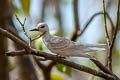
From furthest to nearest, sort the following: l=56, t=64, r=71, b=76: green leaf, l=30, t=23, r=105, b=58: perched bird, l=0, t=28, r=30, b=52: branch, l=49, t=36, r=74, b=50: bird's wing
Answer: l=56, t=64, r=71, b=76: green leaf, l=49, t=36, r=74, b=50: bird's wing, l=30, t=23, r=105, b=58: perched bird, l=0, t=28, r=30, b=52: branch

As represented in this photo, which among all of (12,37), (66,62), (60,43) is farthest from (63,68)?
(12,37)

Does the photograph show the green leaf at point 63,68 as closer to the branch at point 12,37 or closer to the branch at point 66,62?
the branch at point 66,62

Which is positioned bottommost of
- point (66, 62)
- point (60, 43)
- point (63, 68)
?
point (63, 68)

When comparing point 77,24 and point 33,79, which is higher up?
point 77,24

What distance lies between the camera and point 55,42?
2342 millimetres

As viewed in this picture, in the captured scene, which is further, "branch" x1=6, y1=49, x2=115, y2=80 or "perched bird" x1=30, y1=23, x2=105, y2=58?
"perched bird" x1=30, y1=23, x2=105, y2=58

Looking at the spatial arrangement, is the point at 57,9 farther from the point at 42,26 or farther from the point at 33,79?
the point at 42,26

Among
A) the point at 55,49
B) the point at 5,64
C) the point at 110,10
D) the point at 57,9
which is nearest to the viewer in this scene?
the point at 55,49

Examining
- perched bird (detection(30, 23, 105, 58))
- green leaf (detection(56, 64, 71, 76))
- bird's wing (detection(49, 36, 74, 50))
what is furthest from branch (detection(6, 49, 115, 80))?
green leaf (detection(56, 64, 71, 76))

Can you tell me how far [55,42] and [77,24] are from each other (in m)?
1.06

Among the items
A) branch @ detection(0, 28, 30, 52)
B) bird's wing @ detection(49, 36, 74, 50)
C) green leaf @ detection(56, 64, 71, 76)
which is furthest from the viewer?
green leaf @ detection(56, 64, 71, 76)

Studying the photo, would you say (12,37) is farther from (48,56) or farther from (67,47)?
(67,47)

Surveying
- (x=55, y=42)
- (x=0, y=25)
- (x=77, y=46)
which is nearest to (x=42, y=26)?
(x=55, y=42)

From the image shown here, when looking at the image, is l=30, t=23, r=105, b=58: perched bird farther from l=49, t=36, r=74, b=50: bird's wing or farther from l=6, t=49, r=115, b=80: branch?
l=6, t=49, r=115, b=80: branch
